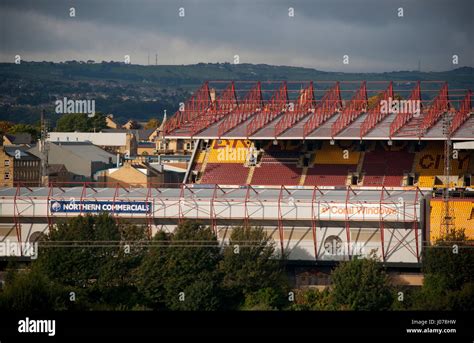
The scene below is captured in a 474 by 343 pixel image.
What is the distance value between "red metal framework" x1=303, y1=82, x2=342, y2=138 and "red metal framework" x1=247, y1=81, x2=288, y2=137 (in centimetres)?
194

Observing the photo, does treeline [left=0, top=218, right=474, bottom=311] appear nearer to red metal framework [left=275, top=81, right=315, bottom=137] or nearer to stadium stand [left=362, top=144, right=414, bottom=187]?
stadium stand [left=362, top=144, right=414, bottom=187]

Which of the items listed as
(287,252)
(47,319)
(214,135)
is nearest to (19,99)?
(214,135)

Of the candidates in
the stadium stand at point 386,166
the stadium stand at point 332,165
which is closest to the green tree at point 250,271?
the stadium stand at point 386,166

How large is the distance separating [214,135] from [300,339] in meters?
29.4

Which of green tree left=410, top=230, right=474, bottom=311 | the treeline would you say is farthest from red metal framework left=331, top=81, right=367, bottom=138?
green tree left=410, top=230, right=474, bottom=311

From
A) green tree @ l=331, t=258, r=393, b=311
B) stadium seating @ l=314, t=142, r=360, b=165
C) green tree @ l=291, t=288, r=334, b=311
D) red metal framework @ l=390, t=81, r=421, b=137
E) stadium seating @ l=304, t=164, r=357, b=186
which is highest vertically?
red metal framework @ l=390, t=81, r=421, b=137

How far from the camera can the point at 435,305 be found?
122ft

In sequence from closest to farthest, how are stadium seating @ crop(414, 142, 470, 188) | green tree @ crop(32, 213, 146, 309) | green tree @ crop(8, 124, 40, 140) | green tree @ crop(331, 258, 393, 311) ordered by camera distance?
green tree @ crop(331, 258, 393, 311) → green tree @ crop(32, 213, 146, 309) → stadium seating @ crop(414, 142, 470, 188) → green tree @ crop(8, 124, 40, 140)

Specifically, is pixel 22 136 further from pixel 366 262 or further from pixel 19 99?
pixel 19 99

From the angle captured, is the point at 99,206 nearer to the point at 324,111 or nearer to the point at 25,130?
the point at 324,111

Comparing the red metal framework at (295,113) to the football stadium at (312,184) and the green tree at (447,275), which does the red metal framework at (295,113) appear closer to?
the football stadium at (312,184)

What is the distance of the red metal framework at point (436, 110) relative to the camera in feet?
185

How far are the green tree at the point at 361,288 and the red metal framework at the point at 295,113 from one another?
17.7 metres

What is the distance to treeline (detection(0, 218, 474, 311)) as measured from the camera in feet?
128
